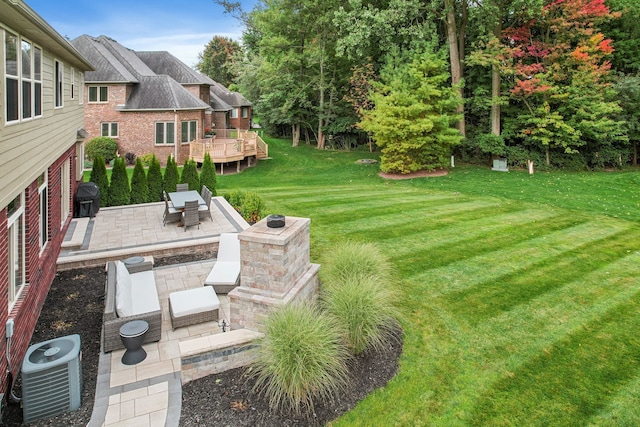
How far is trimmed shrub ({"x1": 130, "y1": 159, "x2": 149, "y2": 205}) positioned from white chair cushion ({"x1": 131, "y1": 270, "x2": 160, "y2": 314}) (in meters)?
7.57

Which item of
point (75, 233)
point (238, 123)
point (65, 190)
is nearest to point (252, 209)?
point (75, 233)

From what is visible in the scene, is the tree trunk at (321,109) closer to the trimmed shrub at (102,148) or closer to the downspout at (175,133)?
the downspout at (175,133)

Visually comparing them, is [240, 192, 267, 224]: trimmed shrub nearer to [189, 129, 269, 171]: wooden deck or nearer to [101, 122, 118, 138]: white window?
[189, 129, 269, 171]: wooden deck

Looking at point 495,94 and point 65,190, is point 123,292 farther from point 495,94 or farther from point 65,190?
point 495,94

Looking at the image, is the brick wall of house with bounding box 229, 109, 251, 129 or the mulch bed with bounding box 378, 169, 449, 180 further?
the brick wall of house with bounding box 229, 109, 251, 129

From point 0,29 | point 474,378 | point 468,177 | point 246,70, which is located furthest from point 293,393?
point 246,70

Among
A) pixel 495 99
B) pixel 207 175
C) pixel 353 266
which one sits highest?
pixel 495 99

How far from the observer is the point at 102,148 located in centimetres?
2634

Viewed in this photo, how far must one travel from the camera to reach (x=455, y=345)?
253 inches

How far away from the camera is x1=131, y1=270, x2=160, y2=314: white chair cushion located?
21.3 feet

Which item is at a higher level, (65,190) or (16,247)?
(65,190)

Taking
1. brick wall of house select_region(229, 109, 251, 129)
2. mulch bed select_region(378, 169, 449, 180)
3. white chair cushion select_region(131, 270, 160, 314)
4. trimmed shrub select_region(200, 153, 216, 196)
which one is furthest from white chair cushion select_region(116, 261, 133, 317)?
brick wall of house select_region(229, 109, 251, 129)

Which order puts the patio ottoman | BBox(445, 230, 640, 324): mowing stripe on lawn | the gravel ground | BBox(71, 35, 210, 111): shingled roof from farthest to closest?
1. BBox(71, 35, 210, 111): shingled roof
2. BBox(445, 230, 640, 324): mowing stripe on lawn
3. the patio ottoman
4. the gravel ground

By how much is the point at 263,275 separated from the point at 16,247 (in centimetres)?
352
